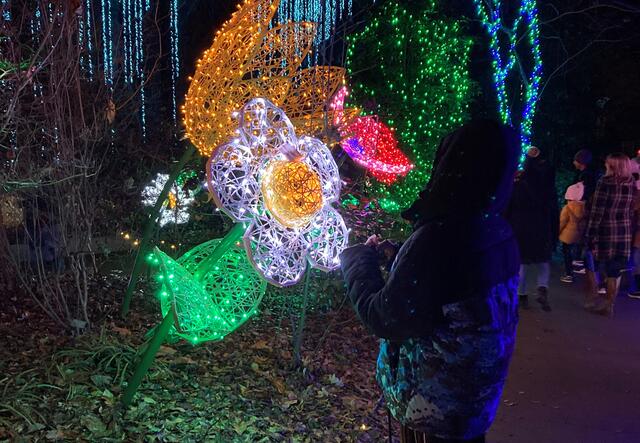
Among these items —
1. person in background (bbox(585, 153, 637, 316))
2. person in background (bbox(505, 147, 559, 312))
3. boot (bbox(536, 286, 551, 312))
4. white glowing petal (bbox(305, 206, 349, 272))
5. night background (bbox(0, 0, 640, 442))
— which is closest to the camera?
white glowing petal (bbox(305, 206, 349, 272))

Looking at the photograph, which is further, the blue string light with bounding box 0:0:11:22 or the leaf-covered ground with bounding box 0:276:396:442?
the blue string light with bounding box 0:0:11:22

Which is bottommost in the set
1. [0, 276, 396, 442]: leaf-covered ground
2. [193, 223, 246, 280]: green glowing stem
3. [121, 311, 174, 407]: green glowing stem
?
[0, 276, 396, 442]: leaf-covered ground

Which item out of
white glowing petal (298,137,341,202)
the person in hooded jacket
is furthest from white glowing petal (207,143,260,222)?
the person in hooded jacket

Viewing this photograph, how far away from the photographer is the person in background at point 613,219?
644cm

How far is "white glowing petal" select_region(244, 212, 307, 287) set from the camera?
103 inches

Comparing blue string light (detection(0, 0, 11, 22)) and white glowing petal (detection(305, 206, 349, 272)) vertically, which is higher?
blue string light (detection(0, 0, 11, 22))

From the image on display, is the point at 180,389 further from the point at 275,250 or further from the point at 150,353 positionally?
the point at 275,250

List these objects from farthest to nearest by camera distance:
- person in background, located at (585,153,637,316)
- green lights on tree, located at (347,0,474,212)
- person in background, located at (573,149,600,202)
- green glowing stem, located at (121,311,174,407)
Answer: green lights on tree, located at (347,0,474,212) < person in background, located at (573,149,600,202) < person in background, located at (585,153,637,316) < green glowing stem, located at (121,311,174,407)

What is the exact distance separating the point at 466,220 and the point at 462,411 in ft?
2.30

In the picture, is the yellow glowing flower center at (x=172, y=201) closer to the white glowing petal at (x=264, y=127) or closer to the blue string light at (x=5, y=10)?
the blue string light at (x=5, y=10)

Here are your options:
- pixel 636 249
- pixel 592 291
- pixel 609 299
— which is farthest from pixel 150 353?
pixel 636 249

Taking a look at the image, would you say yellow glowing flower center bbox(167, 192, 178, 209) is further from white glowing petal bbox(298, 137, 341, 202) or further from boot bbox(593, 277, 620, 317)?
boot bbox(593, 277, 620, 317)

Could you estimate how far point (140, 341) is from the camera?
4.53 m

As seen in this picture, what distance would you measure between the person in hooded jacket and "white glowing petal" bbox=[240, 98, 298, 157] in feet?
3.26
